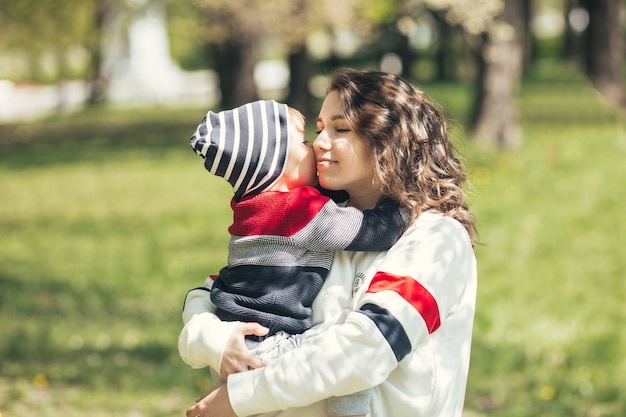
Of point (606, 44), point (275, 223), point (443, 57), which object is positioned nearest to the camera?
point (275, 223)

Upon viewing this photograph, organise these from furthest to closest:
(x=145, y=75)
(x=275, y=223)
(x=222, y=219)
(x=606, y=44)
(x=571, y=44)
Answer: (x=571, y=44) → (x=145, y=75) → (x=606, y=44) → (x=222, y=219) → (x=275, y=223)

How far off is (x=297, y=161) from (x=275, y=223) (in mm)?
192

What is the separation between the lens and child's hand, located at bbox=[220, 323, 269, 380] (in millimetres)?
2424

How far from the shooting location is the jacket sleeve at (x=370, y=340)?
2256mm

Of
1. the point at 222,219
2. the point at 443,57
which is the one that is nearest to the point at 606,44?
the point at 443,57

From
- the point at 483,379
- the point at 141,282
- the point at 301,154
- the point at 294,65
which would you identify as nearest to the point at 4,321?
the point at 141,282

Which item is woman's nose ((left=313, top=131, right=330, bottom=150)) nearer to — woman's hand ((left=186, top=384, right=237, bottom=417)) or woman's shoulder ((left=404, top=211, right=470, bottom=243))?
woman's shoulder ((left=404, top=211, right=470, bottom=243))

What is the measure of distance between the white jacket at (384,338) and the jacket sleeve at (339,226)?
41mm

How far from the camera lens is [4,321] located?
23.4 ft

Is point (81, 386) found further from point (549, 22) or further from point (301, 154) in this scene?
point (549, 22)

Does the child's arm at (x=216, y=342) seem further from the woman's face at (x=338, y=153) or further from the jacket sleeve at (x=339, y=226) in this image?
the woman's face at (x=338, y=153)

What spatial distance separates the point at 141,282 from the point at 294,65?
13629 millimetres

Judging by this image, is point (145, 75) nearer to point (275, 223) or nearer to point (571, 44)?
point (571, 44)

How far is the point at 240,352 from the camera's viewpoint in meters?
2.43
